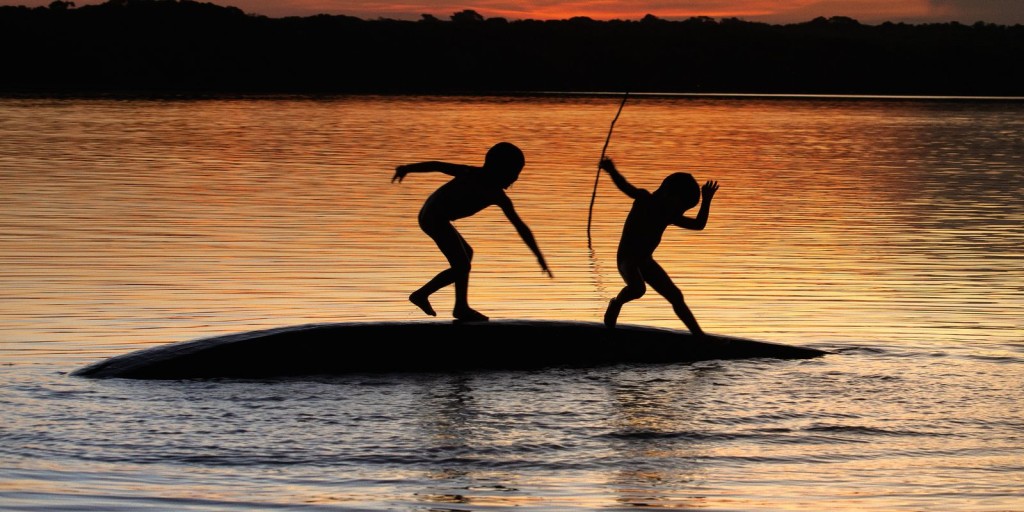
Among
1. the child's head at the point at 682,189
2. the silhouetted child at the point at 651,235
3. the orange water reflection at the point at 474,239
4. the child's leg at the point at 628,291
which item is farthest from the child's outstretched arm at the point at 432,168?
the orange water reflection at the point at 474,239

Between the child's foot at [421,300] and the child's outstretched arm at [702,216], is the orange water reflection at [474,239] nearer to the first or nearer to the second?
the child's outstretched arm at [702,216]

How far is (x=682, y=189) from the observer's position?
1355 cm

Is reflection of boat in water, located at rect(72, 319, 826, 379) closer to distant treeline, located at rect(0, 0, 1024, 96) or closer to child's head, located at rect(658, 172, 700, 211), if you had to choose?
child's head, located at rect(658, 172, 700, 211)

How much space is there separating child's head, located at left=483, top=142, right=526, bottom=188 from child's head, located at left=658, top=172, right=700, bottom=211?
1383 millimetres

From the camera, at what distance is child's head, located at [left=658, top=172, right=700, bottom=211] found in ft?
44.4

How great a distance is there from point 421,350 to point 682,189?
2.75 metres

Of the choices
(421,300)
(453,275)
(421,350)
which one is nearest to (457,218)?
(453,275)

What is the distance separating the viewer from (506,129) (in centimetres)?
7162

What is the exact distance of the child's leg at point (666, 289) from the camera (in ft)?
44.5

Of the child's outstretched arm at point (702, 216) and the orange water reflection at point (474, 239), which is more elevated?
the child's outstretched arm at point (702, 216)

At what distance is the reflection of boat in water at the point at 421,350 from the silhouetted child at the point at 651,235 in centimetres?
27

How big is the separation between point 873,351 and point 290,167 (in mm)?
30051

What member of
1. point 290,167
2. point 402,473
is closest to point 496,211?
point 290,167

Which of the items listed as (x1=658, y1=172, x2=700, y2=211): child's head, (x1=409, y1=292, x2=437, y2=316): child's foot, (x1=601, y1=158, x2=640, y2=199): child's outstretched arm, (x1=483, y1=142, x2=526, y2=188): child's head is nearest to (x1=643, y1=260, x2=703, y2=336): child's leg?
(x1=658, y1=172, x2=700, y2=211): child's head
